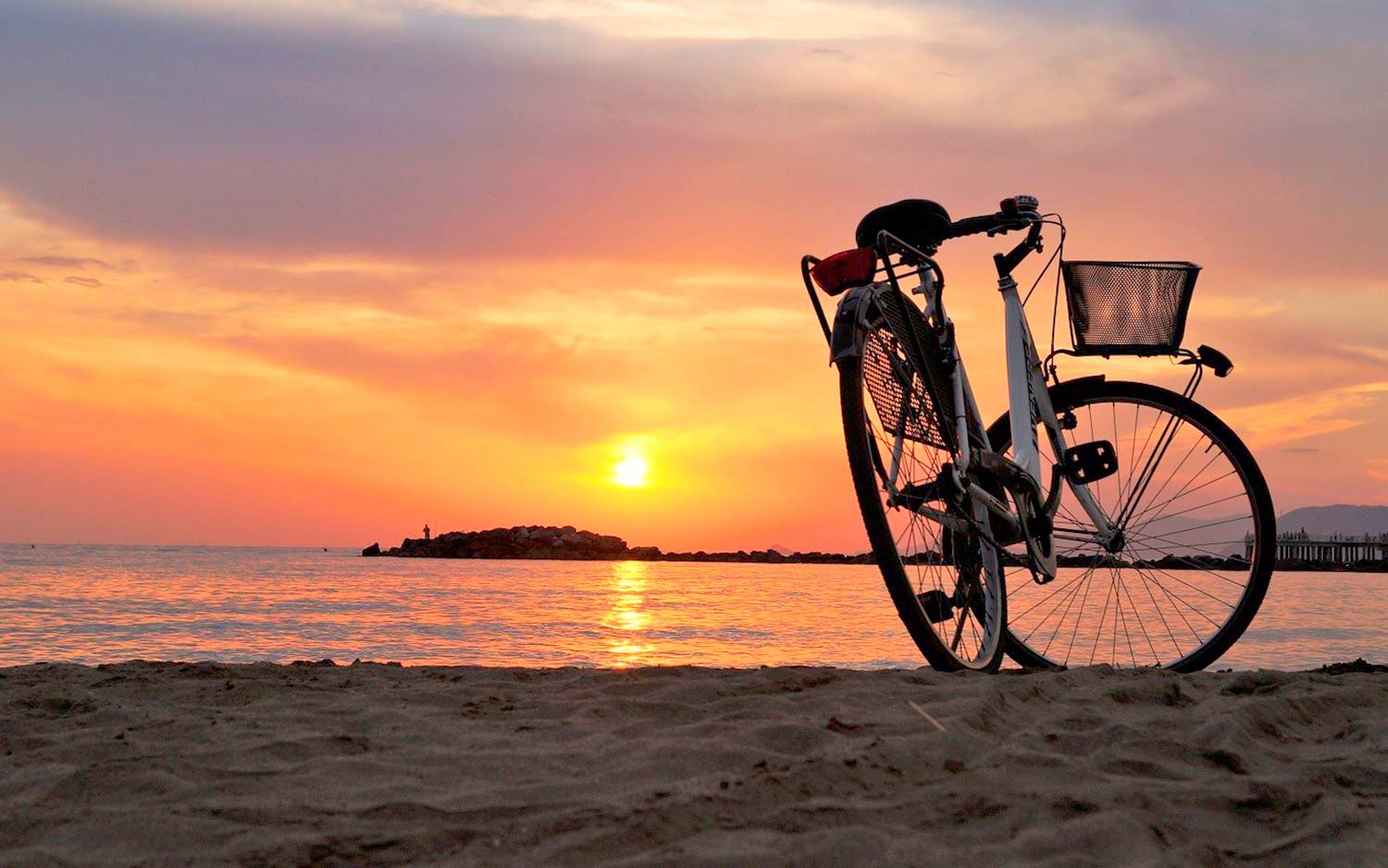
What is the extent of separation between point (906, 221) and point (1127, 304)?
3.70 ft

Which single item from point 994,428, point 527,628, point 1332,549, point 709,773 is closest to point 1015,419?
point 994,428

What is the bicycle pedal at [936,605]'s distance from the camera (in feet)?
12.7

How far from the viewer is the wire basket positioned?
4375mm

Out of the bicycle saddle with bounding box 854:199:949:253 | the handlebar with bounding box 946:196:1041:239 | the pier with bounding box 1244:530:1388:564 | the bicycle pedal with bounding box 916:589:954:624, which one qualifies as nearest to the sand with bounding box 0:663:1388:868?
the bicycle pedal with bounding box 916:589:954:624

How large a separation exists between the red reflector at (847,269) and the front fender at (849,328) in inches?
2.3

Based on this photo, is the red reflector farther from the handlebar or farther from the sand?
the sand

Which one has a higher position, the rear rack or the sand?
the rear rack

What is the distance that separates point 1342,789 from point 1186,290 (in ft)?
8.75

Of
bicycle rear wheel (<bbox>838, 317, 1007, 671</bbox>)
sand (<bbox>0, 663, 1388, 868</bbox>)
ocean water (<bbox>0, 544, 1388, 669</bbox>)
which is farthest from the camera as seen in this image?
ocean water (<bbox>0, 544, 1388, 669</bbox>)

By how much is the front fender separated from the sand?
1141 mm

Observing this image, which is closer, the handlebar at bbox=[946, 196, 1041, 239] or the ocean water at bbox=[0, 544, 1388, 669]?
the handlebar at bbox=[946, 196, 1041, 239]

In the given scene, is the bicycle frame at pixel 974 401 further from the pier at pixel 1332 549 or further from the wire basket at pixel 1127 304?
the pier at pixel 1332 549

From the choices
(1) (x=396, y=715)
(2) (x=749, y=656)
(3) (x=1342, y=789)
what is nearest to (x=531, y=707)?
(1) (x=396, y=715)

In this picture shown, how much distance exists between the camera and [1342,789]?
2.26m
